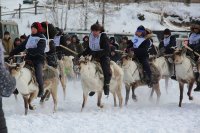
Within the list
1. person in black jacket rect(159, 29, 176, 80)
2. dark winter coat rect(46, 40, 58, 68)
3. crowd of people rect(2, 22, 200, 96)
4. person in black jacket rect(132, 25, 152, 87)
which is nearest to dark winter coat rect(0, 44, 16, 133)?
crowd of people rect(2, 22, 200, 96)

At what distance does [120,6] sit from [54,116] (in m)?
36.8

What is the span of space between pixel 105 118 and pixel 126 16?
34082 mm

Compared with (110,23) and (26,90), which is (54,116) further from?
(110,23)

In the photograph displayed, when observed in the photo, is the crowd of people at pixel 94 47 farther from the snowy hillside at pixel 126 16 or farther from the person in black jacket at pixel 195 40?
the snowy hillside at pixel 126 16

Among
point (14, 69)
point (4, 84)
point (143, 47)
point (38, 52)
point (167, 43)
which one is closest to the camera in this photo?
point (4, 84)

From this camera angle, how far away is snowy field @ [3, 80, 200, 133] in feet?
27.8

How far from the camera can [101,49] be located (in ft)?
36.2

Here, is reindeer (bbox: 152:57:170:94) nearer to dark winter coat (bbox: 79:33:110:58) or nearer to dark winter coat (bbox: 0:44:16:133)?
dark winter coat (bbox: 79:33:110:58)

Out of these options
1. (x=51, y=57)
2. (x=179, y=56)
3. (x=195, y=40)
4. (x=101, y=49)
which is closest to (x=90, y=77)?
(x=101, y=49)

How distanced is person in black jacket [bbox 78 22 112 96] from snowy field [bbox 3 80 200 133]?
2.72ft

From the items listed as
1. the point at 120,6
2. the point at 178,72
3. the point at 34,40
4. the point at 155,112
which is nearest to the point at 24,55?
the point at 34,40

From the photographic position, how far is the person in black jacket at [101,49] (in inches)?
427

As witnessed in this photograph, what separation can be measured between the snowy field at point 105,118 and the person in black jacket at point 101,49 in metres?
0.83

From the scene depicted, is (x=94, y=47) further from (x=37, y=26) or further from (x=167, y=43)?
(x=167, y=43)
